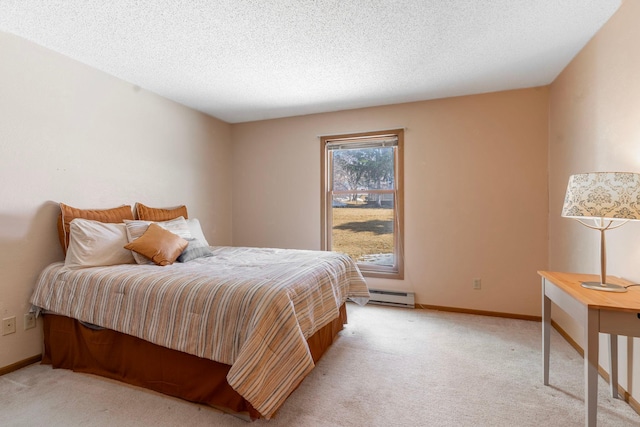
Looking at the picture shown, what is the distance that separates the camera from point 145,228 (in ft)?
8.50

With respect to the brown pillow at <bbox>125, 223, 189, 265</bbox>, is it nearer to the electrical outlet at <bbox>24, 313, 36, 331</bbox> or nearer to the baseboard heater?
the electrical outlet at <bbox>24, 313, 36, 331</bbox>

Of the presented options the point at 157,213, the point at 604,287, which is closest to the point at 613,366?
the point at 604,287

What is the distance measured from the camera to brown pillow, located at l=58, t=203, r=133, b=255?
228cm

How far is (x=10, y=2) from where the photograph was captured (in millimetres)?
1777

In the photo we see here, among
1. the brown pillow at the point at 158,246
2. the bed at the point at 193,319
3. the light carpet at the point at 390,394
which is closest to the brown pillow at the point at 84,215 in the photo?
the bed at the point at 193,319

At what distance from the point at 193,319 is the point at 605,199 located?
2.34 metres

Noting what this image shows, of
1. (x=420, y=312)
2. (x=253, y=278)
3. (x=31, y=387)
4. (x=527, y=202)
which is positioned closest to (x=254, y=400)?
(x=253, y=278)

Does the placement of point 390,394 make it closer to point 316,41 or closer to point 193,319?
point 193,319

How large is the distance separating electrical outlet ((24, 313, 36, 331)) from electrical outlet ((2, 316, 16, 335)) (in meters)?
0.06

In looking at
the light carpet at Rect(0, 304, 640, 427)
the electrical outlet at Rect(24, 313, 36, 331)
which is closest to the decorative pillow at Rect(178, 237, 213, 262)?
the light carpet at Rect(0, 304, 640, 427)

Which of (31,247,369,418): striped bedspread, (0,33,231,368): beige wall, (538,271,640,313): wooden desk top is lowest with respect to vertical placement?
(31,247,369,418): striped bedspread

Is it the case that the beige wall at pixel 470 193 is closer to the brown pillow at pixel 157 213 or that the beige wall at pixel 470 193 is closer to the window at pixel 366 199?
the window at pixel 366 199

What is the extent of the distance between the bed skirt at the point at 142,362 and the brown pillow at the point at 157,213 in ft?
3.56

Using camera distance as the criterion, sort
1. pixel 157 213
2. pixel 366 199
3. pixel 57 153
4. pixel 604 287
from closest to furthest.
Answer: pixel 604 287, pixel 57 153, pixel 157 213, pixel 366 199
